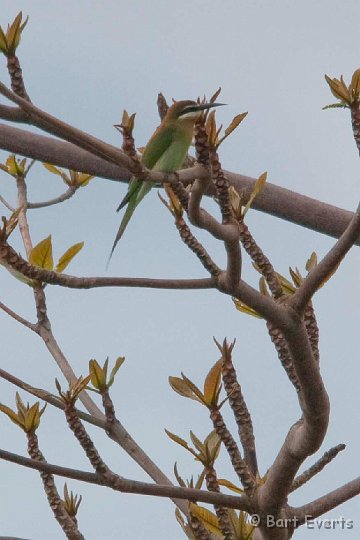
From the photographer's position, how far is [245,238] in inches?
101

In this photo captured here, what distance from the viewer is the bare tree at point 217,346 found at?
2.14 metres

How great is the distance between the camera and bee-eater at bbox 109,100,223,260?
12.0ft

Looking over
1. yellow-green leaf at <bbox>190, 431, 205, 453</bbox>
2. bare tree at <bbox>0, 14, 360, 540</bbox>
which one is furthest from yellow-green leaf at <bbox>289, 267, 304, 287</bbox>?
yellow-green leaf at <bbox>190, 431, 205, 453</bbox>

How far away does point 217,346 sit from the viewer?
2.68m

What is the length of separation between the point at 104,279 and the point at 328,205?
183cm

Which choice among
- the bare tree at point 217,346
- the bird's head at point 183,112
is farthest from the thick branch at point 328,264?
the bird's head at point 183,112

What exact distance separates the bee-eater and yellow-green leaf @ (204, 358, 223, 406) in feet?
3.50

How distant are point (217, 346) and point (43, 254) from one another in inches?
23.2

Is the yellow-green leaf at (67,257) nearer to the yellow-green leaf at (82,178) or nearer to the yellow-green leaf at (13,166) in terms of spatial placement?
the yellow-green leaf at (13,166)

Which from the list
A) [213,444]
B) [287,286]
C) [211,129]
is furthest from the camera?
[287,286]

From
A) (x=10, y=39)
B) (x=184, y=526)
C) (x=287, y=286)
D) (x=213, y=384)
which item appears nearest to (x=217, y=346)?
(x=213, y=384)

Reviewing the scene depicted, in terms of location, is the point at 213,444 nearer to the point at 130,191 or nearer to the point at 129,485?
the point at 129,485

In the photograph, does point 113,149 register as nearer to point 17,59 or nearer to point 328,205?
point 17,59

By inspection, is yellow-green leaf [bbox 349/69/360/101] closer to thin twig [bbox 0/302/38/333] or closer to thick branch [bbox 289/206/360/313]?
thick branch [bbox 289/206/360/313]
